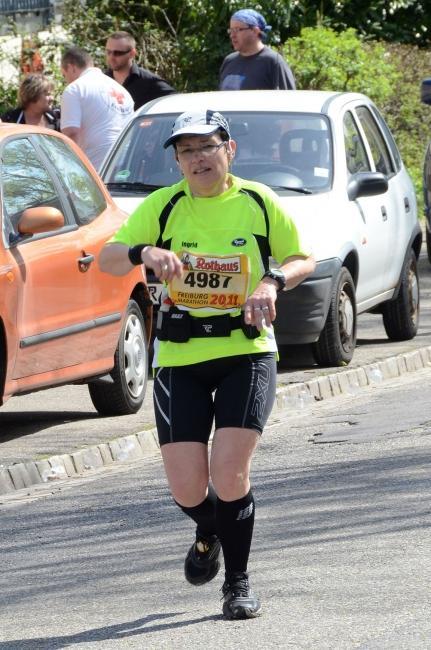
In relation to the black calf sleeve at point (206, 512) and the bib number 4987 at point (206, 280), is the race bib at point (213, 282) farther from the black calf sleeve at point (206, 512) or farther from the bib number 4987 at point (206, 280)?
the black calf sleeve at point (206, 512)

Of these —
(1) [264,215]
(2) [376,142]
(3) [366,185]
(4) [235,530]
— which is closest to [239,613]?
(4) [235,530]

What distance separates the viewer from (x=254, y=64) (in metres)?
14.8

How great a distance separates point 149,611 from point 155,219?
1368mm

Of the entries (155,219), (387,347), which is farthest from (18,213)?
(387,347)

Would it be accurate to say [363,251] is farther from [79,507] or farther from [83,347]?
[79,507]

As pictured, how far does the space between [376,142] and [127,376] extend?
12.9 feet

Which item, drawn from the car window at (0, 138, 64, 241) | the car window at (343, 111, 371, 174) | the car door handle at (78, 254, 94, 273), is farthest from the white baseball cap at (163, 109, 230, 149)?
the car window at (343, 111, 371, 174)

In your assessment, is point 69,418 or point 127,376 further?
point 69,418

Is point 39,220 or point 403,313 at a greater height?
point 39,220

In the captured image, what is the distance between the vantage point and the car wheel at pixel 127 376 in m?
10.2

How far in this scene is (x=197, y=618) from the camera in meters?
5.90

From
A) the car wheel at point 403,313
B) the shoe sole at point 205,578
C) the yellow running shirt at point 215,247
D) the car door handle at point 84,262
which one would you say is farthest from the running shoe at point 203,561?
the car wheel at point 403,313

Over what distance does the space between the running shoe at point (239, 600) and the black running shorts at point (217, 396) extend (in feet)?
1.58

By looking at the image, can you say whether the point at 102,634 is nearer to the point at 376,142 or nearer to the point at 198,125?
the point at 198,125
